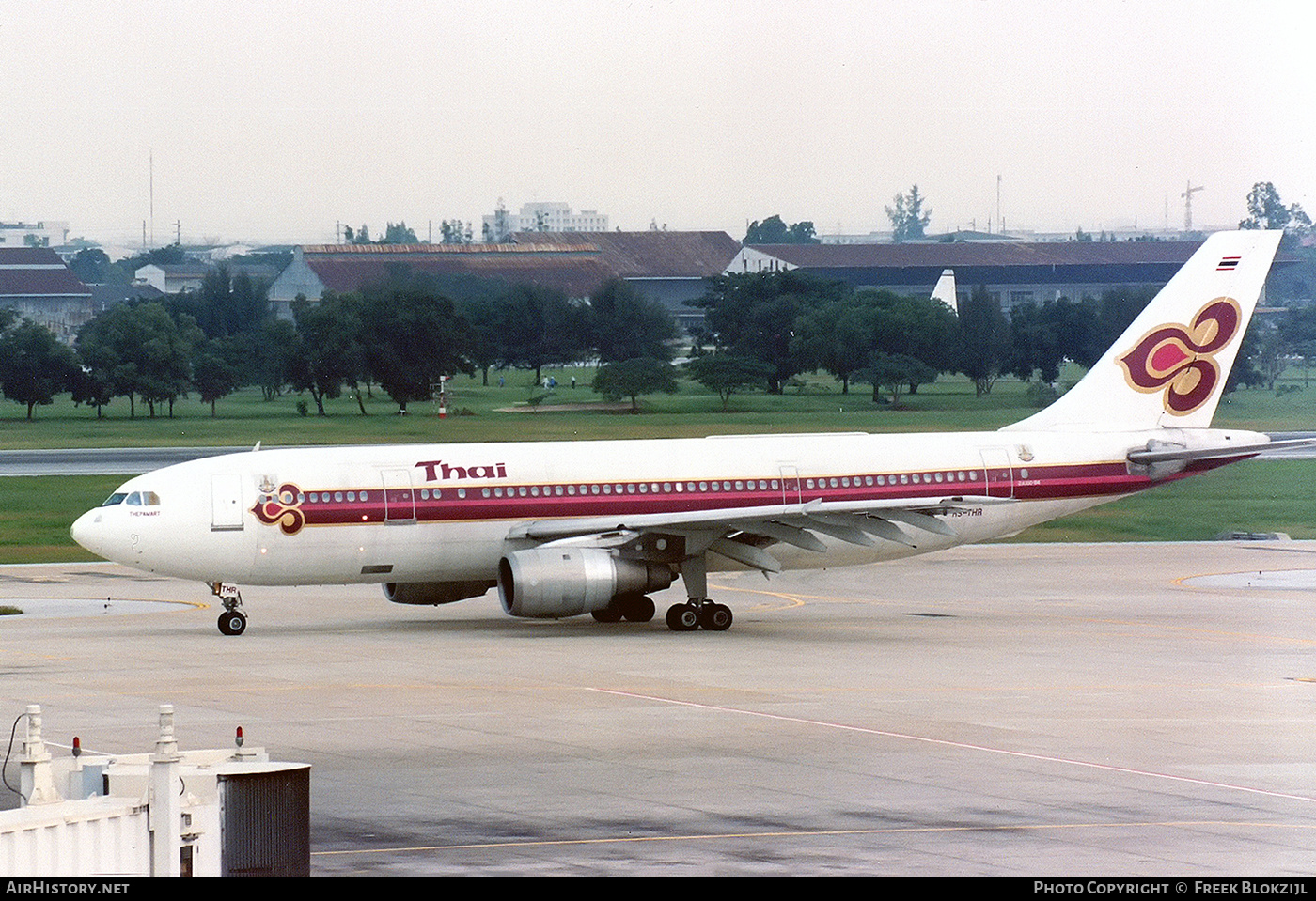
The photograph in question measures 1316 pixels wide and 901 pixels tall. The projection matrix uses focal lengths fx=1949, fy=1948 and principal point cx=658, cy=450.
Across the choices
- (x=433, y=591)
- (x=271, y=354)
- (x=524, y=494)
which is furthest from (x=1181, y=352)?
(x=271, y=354)

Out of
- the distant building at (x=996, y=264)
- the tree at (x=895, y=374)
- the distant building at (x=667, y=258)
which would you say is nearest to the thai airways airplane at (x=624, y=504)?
the tree at (x=895, y=374)

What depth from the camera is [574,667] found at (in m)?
35.4

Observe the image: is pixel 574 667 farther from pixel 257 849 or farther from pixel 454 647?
pixel 257 849

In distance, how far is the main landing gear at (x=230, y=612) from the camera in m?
40.3

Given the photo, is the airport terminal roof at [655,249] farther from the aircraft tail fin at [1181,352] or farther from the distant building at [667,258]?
the aircraft tail fin at [1181,352]

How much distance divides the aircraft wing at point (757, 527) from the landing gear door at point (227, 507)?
559 centimetres

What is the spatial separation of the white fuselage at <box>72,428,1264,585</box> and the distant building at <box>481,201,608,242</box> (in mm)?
68205

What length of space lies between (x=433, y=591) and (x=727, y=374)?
56.0m

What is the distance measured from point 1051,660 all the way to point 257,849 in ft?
77.6

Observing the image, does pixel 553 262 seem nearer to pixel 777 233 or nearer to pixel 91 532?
pixel 777 233

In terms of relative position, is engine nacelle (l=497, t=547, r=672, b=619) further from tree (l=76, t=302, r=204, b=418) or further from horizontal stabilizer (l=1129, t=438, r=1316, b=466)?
tree (l=76, t=302, r=204, b=418)

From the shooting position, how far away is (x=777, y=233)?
14225 cm

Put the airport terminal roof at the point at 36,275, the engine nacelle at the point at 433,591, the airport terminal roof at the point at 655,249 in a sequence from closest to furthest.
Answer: the engine nacelle at the point at 433,591 < the airport terminal roof at the point at 655,249 < the airport terminal roof at the point at 36,275

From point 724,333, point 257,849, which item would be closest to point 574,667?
point 257,849
